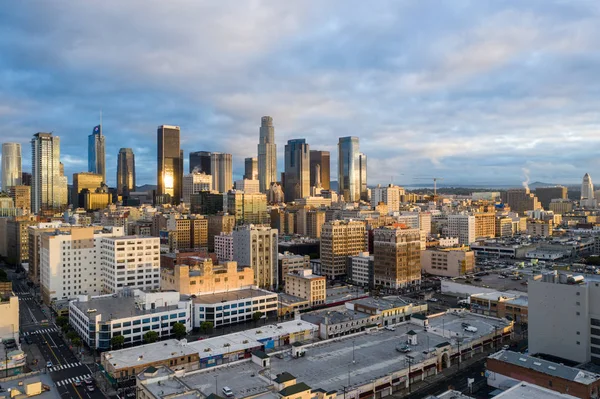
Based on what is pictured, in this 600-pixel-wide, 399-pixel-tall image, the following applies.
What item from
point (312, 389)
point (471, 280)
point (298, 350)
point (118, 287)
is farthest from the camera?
point (471, 280)

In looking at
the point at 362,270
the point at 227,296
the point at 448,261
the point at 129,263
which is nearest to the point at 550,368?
the point at 227,296

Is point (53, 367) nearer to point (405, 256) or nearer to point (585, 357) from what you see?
point (585, 357)

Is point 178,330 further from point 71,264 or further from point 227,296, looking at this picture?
point 71,264

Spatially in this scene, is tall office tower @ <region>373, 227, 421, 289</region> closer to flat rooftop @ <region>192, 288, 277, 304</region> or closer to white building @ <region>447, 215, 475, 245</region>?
flat rooftop @ <region>192, 288, 277, 304</region>

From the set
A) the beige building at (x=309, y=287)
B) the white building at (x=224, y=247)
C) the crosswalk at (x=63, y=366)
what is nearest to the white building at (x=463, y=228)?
the white building at (x=224, y=247)

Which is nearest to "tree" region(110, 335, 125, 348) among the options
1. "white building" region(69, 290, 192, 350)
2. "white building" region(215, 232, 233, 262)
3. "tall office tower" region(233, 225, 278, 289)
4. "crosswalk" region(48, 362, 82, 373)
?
"white building" region(69, 290, 192, 350)

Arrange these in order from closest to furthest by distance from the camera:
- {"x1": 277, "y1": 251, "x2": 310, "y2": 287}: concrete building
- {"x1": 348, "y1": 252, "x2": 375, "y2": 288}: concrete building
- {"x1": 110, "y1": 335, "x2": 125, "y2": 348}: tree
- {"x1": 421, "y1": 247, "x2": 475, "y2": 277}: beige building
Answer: {"x1": 110, "y1": 335, "x2": 125, "y2": 348}: tree
{"x1": 277, "y1": 251, "x2": 310, "y2": 287}: concrete building
{"x1": 348, "y1": 252, "x2": 375, "y2": 288}: concrete building
{"x1": 421, "y1": 247, "x2": 475, "y2": 277}: beige building

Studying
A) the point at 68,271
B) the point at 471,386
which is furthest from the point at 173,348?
the point at 68,271
